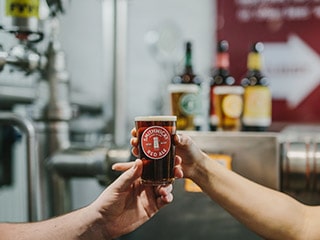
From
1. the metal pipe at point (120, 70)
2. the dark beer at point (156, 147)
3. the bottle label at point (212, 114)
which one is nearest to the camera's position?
the dark beer at point (156, 147)

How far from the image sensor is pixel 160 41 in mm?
2920

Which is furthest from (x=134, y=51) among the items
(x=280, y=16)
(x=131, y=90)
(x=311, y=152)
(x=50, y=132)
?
(x=311, y=152)

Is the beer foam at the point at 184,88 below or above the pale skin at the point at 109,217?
above

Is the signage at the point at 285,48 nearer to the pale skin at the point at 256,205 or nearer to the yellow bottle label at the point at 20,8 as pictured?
the pale skin at the point at 256,205

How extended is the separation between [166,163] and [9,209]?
1.44m

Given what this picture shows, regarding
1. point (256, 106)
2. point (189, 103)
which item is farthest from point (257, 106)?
point (189, 103)

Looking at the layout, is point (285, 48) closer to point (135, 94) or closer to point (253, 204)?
point (135, 94)

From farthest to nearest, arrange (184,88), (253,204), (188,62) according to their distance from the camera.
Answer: (188,62) → (184,88) → (253,204)

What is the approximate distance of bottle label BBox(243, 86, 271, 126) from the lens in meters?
1.86

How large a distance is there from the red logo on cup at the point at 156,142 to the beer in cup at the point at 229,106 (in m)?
0.80

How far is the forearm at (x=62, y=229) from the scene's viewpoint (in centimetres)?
126

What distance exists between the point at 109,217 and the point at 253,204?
1.33 feet

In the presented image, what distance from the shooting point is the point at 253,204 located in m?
1.37

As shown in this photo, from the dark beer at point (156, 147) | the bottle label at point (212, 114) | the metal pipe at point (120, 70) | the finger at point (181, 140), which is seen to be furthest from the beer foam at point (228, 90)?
the dark beer at point (156, 147)
